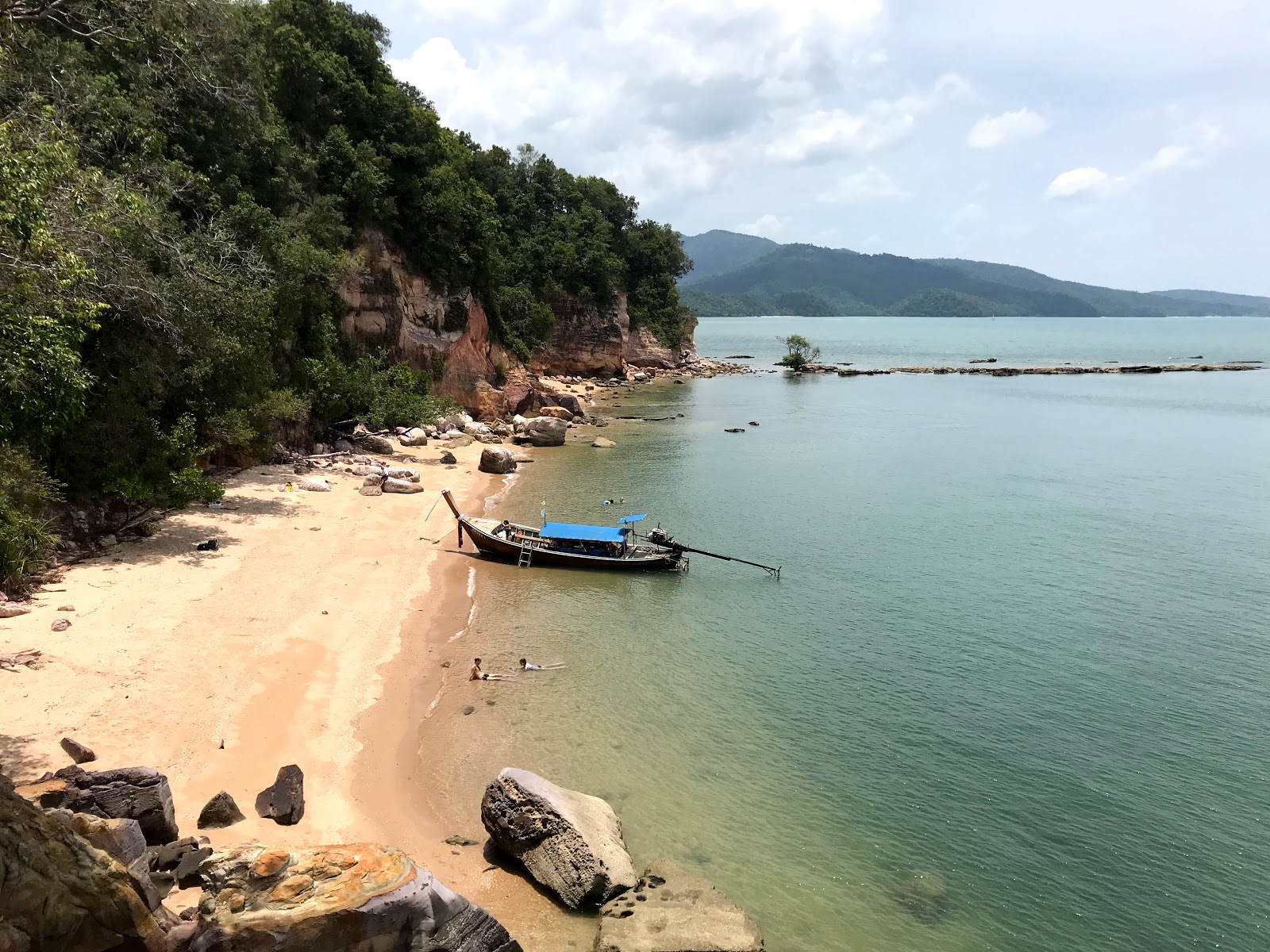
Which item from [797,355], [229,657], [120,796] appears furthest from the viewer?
[797,355]

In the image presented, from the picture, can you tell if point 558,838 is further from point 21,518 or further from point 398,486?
point 398,486

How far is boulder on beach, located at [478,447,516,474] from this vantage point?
38.5m

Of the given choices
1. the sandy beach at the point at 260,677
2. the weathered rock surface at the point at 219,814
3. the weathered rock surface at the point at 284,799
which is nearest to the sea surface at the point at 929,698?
the sandy beach at the point at 260,677

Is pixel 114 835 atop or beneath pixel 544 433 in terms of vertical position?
atop

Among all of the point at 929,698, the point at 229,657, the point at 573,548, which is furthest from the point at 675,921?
the point at 573,548

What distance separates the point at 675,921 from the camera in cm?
1051

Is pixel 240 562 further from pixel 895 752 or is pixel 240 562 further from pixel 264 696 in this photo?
pixel 895 752

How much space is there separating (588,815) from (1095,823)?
8.99m

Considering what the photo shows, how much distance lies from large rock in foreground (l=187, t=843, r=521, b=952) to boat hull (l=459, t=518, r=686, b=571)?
17151 millimetres

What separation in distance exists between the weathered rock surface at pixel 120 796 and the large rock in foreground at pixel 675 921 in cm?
603

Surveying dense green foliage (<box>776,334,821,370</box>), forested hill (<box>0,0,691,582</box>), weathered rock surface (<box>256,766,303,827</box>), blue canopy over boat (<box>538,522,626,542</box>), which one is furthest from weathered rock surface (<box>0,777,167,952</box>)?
dense green foliage (<box>776,334,821,370</box>)

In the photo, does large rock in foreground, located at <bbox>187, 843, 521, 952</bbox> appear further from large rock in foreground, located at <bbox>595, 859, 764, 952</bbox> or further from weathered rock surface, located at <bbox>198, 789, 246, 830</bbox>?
weathered rock surface, located at <bbox>198, 789, 246, 830</bbox>

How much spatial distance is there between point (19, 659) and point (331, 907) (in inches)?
385

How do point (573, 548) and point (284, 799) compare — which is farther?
point (573, 548)
